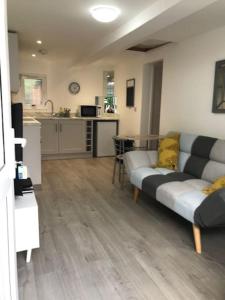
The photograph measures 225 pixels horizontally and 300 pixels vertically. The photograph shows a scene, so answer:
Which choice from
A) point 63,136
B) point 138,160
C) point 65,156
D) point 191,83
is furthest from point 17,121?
point 65,156

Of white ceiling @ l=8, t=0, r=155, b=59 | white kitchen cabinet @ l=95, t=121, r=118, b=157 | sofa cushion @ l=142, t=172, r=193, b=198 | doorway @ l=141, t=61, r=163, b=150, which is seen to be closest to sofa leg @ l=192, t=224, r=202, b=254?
sofa cushion @ l=142, t=172, r=193, b=198

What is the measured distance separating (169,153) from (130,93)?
2490 millimetres

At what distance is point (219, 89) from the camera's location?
3.18 m

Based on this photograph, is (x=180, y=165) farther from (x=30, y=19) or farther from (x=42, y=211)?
(x=30, y=19)

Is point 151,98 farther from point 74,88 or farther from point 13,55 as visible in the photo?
point 13,55

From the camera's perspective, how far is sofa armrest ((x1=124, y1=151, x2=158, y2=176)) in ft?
10.9

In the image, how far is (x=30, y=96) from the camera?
240 inches

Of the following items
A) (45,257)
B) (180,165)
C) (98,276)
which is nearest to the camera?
(98,276)

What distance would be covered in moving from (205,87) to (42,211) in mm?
2633

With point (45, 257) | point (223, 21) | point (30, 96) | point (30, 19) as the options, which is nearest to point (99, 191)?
point (45, 257)

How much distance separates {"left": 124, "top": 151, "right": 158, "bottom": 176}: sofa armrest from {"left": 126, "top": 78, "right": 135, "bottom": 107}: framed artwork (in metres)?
2.19

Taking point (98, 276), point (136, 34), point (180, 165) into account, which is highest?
point (136, 34)

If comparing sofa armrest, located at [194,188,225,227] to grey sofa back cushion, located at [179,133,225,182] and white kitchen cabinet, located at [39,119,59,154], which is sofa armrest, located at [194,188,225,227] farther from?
white kitchen cabinet, located at [39,119,59,154]

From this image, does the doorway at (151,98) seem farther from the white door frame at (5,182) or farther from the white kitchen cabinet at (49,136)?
the white door frame at (5,182)
